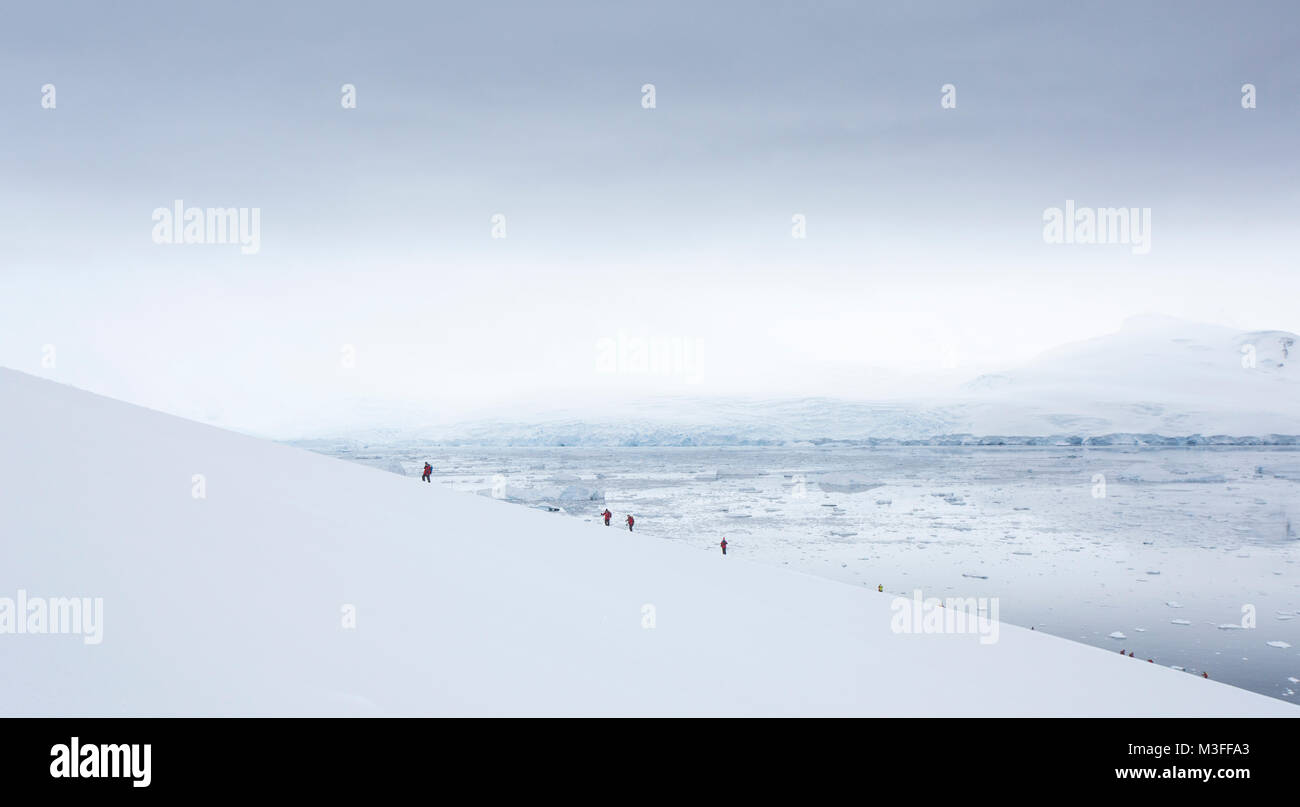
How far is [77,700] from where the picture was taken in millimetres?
2322

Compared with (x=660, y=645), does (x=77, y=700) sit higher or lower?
higher

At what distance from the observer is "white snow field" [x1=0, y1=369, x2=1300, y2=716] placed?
2678 millimetres

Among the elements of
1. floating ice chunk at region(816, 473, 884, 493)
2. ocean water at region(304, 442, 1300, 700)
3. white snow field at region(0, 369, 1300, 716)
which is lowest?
floating ice chunk at region(816, 473, 884, 493)

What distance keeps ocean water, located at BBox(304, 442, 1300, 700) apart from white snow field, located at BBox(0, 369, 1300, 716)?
233 centimetres

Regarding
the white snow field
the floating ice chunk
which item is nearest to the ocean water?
the floating ice chunk

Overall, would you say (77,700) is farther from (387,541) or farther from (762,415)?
(762,415)

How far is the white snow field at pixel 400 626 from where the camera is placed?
8.79 feet

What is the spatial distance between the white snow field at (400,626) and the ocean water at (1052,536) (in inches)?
91.8

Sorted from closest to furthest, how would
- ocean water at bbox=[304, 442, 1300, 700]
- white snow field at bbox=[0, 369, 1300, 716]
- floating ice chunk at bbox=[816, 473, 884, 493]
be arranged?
white snow field at bbox=[0, 369, 1300, 716] < ocean water at bbox=[304, 442, 1300, 700] < floating ice chunk at bbox=[816, 473, 884, 493]

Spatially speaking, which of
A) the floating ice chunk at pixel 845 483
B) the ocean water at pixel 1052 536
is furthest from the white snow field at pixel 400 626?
the floating ice chunk at pixel 845 483

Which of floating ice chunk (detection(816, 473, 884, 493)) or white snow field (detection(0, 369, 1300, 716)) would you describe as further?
floating ice chunk (detection(816, 473, 884, 493))

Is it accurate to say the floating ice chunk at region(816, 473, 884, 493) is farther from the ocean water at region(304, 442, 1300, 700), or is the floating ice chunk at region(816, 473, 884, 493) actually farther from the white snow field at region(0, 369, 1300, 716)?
the white snow field at region(0, 369, 1300, 716)
